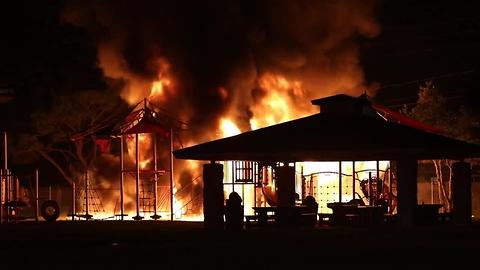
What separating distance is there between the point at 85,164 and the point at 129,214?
12991mm

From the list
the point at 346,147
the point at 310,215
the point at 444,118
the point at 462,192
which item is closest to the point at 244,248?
the point at 346,147

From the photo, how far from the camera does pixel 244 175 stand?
127 ft

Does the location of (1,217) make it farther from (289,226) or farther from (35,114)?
(35,114)

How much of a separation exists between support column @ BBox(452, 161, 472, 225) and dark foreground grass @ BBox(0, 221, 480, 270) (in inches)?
39.1

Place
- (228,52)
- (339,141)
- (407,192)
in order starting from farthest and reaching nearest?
(228,52) → (407,192) → (339,141)

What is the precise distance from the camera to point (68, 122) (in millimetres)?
53844

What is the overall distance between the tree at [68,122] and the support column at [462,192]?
24.5 meters

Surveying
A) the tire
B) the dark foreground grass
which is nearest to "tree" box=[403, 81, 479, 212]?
the dark foreground grass

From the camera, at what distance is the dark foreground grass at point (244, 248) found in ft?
66.3

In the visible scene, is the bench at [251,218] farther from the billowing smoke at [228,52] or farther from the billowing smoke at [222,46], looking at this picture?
the billowing smoke at [222,46]

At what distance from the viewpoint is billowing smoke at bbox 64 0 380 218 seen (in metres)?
45.4

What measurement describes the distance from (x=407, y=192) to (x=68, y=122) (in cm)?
2746

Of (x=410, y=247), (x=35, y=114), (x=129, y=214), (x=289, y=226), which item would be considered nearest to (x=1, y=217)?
(x=129, y=214)

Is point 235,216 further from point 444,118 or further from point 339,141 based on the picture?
point 444,118
